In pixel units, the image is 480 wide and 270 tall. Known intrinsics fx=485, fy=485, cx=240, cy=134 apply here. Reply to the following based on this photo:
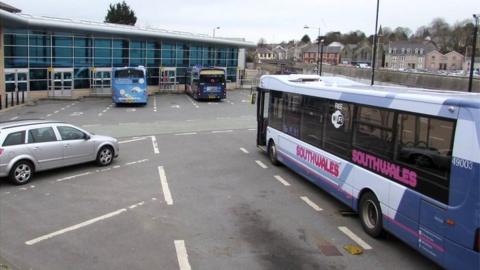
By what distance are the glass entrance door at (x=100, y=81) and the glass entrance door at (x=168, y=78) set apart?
6840 millimetres

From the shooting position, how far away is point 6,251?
7.72 metres

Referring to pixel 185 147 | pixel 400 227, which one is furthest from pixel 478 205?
pixel 185 147

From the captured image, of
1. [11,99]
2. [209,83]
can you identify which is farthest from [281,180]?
[209,83]

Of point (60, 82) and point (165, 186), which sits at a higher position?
point (60, 82)

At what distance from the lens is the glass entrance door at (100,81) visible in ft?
144

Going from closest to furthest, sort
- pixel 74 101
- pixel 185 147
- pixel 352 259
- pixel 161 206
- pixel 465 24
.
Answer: pixel 352 259 < pixel 161 206 < pixel 185 147 < pixel 74 101 < pixel 465 24

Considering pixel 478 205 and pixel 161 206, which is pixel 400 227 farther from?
pixel 161 206

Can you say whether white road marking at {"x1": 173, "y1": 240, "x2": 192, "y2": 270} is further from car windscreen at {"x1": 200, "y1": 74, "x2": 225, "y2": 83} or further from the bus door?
car windscreen at {"x1": 200, "y1": 74, "x2": 225, "y2": 83}

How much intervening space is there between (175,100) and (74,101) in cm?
844

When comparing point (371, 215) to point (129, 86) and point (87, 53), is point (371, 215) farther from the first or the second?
point (87, 53)

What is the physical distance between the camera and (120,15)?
100625 mm

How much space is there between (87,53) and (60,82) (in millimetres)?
4163

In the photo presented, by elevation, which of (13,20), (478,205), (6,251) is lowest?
(6,251)

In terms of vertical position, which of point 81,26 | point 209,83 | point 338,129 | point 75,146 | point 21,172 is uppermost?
point 81,26
